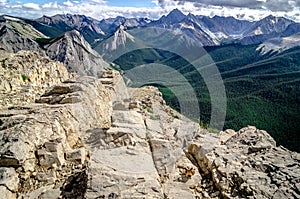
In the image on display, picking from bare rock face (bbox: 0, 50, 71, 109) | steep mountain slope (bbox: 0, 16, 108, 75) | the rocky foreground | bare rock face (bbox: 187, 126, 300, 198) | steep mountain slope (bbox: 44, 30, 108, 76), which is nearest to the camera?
the rocky foreground

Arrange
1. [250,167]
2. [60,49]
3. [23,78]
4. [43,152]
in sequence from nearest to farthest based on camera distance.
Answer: [43,152], [250,167], [23,78], [60,49]

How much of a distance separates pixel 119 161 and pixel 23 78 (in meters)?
21.8

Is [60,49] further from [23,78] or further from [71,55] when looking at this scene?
[23,78]

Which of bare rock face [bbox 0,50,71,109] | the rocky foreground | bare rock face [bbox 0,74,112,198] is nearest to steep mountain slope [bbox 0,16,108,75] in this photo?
bare rock face [bbox 0,50,71,109]

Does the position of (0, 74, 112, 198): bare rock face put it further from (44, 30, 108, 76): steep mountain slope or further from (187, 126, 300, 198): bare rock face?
(44, 30, 108, 76): steep mountain slope

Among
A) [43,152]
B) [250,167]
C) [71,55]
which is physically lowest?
[250,167]

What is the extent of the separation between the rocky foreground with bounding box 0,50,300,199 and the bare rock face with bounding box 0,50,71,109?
423 centimetres

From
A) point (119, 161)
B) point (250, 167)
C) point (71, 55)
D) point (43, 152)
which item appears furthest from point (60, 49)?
point (250, 167)

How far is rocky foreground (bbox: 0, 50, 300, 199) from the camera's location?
12.1 meters

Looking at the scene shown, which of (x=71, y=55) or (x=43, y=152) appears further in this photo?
(x=71, y=55)

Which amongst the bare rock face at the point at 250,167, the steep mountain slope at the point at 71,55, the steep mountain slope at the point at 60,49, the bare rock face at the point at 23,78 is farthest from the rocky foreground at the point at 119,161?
the steep mountain slope at the point at 71,55

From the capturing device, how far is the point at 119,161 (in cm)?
1370

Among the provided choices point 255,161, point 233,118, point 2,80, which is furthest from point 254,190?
point 233,118

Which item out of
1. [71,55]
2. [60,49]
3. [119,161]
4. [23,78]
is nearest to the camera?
[119,161]
